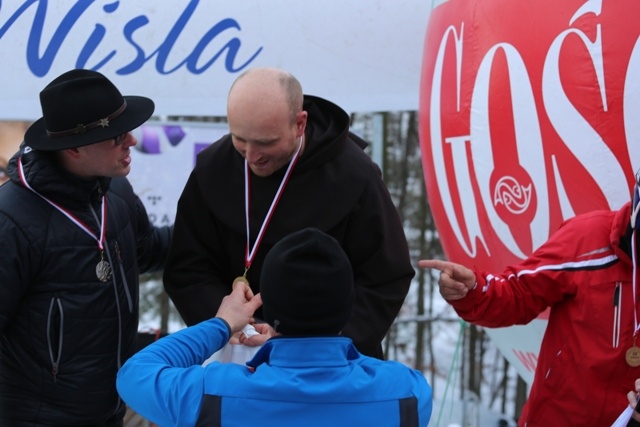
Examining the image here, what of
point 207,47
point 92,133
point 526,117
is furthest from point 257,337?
point 207,47

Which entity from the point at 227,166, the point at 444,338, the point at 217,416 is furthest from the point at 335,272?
the point at 444,338

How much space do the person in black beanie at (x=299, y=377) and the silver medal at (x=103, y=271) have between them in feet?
2.41

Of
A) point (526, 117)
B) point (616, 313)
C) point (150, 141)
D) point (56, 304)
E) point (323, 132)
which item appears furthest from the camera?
point (150, 141)

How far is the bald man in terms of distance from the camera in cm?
234

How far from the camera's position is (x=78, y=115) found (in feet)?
7.59

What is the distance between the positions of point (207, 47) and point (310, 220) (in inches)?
68.0

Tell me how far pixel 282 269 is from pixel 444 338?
33.3 feet

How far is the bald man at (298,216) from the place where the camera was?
7.67 feet

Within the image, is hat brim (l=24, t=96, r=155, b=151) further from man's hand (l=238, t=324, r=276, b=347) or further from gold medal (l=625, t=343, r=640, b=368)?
gold medal (l=625, t=343, r=640, b=368)

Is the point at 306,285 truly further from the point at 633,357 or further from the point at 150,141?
the point at 150,141

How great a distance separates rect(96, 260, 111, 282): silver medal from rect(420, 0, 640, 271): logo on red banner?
1.39 meters

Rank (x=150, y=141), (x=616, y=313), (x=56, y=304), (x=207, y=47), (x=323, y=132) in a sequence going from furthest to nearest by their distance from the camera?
(x=150, y=141) → (x=207, y=47) → (x=323, y=132) → (x=56, y=304) → (x=616, y=313)

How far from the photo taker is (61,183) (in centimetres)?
228

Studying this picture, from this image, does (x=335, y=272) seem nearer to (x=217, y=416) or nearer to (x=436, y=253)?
(x=217, y=416)
